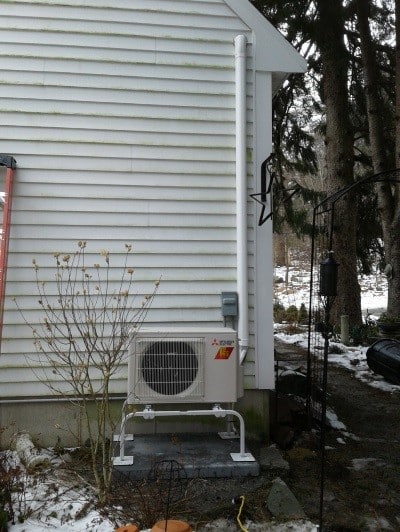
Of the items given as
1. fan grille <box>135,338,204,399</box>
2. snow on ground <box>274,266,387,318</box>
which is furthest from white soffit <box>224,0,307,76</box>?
snow on ground <box>274,266,387,318</box>

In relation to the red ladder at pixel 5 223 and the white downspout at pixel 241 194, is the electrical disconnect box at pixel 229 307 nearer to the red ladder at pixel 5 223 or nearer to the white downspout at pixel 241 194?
the white downspout at pixel 241 194

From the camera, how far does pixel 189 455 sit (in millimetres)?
3703

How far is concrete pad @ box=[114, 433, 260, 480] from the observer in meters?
3.44

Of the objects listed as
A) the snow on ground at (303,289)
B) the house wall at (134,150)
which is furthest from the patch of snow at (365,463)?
the snow on ground at (303,289)

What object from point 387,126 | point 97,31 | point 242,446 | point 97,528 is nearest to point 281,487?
point 242,446

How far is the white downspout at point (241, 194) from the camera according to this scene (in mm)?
→ 4355

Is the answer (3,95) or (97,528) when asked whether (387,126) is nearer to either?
(3,95)

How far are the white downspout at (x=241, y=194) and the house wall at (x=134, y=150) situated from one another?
10 cm

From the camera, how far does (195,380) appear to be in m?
3.76

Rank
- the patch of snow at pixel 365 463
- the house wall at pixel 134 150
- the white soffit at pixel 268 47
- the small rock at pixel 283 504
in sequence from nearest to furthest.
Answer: the small rock at pixel 283 504, the patch of snow at pixel 365 463, the house wall at pixel 134 150, the white soffit at pixel 268 47

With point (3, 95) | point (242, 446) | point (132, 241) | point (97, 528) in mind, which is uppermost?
point (3, 95)

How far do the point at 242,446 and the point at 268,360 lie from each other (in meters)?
0.97

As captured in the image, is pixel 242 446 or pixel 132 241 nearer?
pixel 242 446

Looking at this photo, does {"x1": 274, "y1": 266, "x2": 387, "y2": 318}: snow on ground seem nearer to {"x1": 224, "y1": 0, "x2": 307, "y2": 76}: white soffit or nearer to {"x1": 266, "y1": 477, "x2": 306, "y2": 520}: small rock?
{"x1": 224, "y1": 0, "x2": 307, "y2": 76}: white soffit
